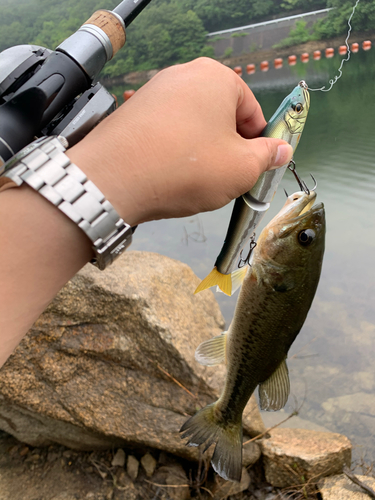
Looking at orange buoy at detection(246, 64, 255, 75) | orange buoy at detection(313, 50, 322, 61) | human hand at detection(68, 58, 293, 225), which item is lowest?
orange buoy at detection(313, 50, 322, 61)

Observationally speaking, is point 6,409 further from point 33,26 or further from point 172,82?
point 33,26

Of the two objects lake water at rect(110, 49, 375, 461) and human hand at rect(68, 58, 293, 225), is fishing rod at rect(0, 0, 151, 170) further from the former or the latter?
lake water at rect(110, 49, 375, 461)

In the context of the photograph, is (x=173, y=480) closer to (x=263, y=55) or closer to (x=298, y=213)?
(x=298, y=213)

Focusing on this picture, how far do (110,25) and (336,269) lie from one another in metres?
3.77

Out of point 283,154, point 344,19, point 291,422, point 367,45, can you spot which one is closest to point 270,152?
point 283,154

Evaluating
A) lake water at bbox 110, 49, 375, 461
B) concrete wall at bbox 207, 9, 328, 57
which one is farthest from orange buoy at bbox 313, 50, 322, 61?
lake water at bbox 110, 49, 375, 461

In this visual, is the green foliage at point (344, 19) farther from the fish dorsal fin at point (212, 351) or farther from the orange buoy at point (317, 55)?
the fish dorsal fin at point (212, 351)

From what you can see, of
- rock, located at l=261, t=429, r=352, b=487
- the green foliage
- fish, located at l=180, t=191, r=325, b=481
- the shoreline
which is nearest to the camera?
fish, located at l=180, t=191, r=325, b=481

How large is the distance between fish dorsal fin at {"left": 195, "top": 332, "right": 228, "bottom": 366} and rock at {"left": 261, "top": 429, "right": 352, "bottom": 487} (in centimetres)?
108

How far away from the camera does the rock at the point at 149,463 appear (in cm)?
231

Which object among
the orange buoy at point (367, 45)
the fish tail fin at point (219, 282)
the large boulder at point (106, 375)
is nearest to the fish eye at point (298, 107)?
the fish tail fin at point (219, 282)

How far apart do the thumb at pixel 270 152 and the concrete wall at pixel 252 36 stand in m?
25.4

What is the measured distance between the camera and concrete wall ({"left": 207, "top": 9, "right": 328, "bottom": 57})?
2366 centimetres

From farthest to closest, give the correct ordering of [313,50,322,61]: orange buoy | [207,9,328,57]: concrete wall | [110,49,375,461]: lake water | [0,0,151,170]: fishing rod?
[207,9,328,57]: concrete wall < [313,50,322,61]: orange buoy < [110,49,375,461]: lake water < [0,0,151,170]: fishing rod
